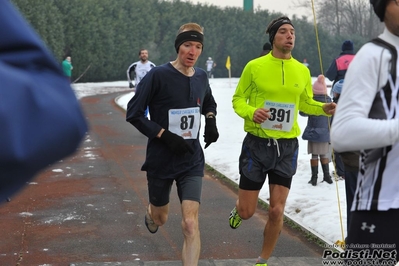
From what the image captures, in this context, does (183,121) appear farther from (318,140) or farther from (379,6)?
(318,140)

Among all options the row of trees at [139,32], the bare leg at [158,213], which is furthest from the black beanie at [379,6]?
the row of trees at [139,32]

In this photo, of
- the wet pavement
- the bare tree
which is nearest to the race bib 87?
the wet pavement

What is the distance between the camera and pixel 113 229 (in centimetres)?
709

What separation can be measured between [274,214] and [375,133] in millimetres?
2960

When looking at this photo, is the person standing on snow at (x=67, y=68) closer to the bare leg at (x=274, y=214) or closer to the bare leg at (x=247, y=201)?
the bare leg at (x=247, y=201)

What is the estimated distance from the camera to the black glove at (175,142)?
5.10 meters

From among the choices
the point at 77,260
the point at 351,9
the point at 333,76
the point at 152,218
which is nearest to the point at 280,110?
the point at 152,218

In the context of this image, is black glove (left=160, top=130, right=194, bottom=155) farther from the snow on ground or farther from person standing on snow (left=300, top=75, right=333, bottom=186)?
person standing on snow (left=300, top=75, right=333, bottom=186)

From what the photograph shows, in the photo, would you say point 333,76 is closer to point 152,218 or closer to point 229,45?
point 152,218

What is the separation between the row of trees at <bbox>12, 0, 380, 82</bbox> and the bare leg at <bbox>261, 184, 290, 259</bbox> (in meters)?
34.3

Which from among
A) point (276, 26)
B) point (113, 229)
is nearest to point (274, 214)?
point (276, 26)

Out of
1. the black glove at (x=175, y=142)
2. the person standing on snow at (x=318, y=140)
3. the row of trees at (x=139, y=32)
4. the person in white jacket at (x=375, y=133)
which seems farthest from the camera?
the row of trees at (x=139, y=32)

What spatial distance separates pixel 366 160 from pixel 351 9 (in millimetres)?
81319

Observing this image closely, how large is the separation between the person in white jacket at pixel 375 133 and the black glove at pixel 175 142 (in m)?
2.51
